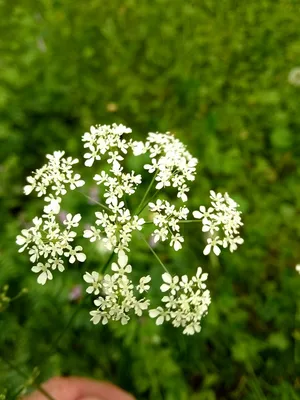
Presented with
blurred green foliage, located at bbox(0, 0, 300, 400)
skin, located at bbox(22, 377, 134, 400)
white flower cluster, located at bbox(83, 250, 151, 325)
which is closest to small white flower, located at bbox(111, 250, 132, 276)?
white flower cluster, located at bbox(83, 250, 151, 325)

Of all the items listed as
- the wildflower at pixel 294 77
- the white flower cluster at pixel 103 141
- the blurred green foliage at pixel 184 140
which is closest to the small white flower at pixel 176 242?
the white flower cluster at pixel 103 141

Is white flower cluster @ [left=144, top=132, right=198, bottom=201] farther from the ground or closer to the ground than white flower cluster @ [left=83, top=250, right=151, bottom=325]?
farther from the ground

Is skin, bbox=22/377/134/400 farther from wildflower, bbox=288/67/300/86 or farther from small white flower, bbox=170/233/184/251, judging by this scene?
wildflower, bbox=288/67/300/86

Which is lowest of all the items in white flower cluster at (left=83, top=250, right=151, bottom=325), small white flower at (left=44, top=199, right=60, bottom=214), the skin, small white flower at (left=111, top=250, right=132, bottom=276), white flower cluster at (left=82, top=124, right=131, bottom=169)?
the skin

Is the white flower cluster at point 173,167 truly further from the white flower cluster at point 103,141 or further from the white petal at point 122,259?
the white petal at point 122,259

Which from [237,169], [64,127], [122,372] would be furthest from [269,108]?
[122,372]

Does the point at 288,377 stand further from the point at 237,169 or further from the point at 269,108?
the point at 269,108
